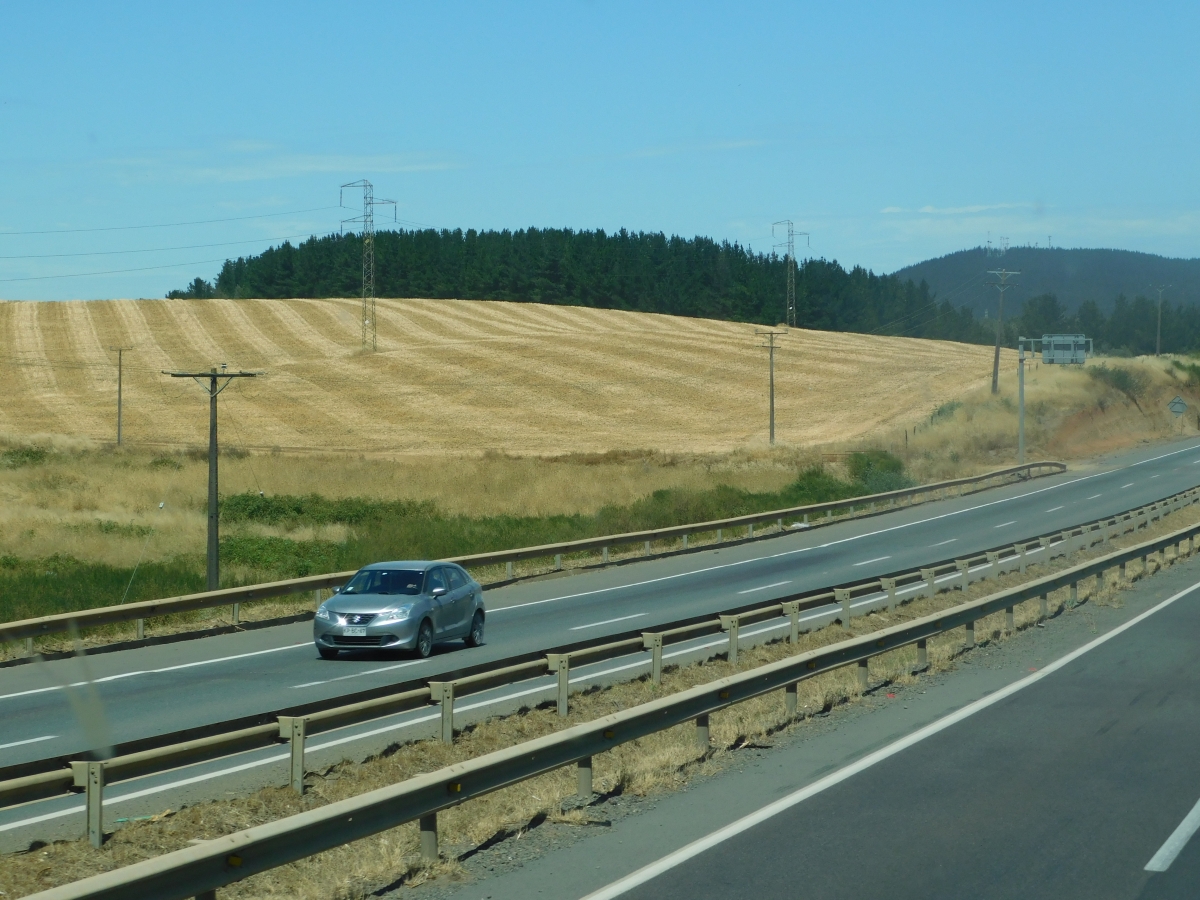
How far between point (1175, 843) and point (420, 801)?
4817 millimetres

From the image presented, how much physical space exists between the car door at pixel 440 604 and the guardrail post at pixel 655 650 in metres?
6.18

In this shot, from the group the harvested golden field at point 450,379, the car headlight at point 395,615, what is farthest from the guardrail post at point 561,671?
the harvested golden field at point 450,379

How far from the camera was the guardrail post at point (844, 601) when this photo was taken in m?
20.8

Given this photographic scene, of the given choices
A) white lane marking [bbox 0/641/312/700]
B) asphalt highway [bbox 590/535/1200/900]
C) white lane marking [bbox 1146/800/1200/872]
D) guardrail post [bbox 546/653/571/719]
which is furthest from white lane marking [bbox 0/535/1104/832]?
white lane marking [bbox 1146/800/1200/872]

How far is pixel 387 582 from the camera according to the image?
2212 cm

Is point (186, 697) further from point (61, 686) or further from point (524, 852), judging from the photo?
point (524, 852)

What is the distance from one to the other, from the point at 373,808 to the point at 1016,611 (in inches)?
719

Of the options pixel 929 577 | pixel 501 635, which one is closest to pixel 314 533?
pixel 501 635

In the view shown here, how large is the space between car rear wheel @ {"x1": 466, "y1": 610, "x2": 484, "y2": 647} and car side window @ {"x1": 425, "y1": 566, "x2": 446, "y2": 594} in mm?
927

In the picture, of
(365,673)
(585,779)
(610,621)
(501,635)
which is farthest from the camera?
(610,621)

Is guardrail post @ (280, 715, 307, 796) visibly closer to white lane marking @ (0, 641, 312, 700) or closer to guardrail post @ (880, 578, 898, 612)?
white lane marking @ (0, 641, 312, 700)

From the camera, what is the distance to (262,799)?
974 cm

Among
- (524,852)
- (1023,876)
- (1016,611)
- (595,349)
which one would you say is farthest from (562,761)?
Result: (595,349)

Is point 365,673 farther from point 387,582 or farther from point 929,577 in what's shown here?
point 929,577
